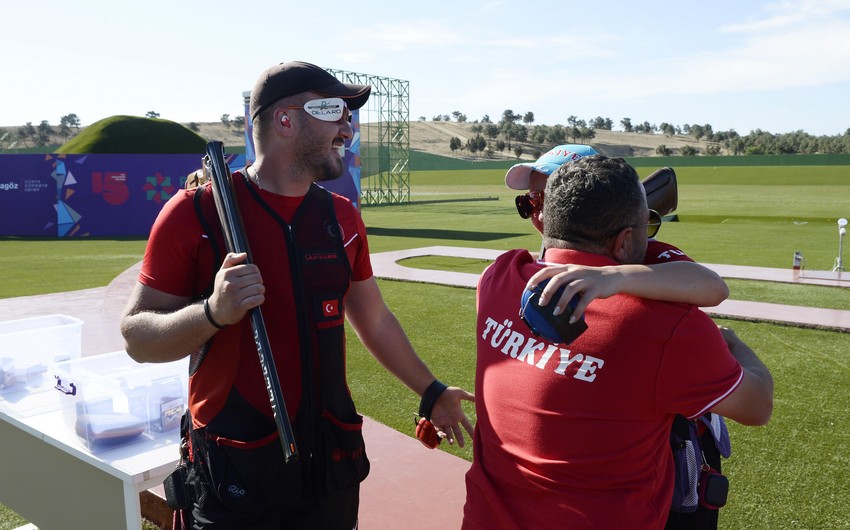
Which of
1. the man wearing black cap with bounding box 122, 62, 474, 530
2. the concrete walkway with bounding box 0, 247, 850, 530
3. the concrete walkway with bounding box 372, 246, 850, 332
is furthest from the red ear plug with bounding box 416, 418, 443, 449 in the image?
the concrete walkway with bounding box 372, 246, 850, 332

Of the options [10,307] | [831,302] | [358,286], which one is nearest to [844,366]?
[831,302]

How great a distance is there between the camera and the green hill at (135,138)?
4194cm

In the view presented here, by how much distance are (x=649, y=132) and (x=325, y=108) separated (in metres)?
154

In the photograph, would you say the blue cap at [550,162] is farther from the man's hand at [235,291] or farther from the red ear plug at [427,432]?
the man's hand at [235,291]

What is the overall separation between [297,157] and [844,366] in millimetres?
5944

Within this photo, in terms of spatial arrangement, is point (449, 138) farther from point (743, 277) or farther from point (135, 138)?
point (743, 277)

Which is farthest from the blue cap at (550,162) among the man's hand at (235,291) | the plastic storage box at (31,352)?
the plastic storage box at (31,352)

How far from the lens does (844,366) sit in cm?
618

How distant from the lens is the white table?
8.81 ft

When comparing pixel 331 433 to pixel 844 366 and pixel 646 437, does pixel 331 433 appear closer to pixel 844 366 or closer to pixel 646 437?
pixel 646 437

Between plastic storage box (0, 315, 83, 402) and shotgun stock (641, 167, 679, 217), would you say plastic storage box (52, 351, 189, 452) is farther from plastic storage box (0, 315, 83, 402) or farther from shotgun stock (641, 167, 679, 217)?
shotgun stock (641, 167, 679, 217)

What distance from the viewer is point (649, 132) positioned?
14538cm

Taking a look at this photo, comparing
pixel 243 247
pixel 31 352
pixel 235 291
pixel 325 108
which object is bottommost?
pixel 31 352

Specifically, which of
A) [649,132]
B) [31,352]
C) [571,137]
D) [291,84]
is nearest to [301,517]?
[291,84]
